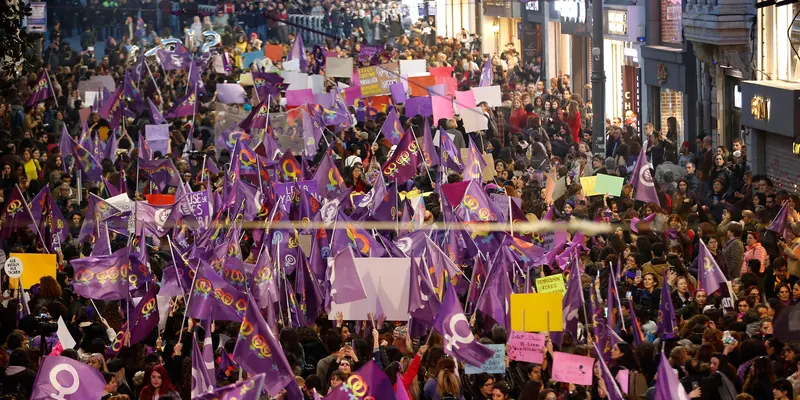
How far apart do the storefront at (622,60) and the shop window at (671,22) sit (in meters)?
0.77

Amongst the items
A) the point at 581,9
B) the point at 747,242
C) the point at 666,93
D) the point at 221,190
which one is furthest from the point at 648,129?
the point at 581,9

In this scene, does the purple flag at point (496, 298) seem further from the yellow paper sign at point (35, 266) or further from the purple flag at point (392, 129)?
the purple flag at point (392, 129)

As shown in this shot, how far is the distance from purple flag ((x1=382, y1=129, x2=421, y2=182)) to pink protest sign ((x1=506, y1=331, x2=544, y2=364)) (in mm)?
9102

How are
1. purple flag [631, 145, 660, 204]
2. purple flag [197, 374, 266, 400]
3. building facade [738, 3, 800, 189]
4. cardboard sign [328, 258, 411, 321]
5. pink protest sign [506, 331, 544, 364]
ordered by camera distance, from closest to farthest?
purple flag [197, 374, 266, 400] < pink protest sign [506, 331, 544, 364] < cardboard sign [328, 258, 411, 321] < purple flag [631, 145, 660, 204] < building facade [738, 3, 800, 189]

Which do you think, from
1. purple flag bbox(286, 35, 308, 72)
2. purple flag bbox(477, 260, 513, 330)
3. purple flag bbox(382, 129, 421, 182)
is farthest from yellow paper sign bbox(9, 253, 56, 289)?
purple flag bbox(286, 35, 308, 72)

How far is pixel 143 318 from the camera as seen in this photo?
16219mm

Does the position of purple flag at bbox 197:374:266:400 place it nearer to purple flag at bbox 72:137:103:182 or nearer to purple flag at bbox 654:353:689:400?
purple flag at bbox 654:353:689:400

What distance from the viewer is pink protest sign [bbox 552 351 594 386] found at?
526 inches

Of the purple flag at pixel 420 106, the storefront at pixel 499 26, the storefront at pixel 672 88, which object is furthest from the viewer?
the storefront at pixel 499 26

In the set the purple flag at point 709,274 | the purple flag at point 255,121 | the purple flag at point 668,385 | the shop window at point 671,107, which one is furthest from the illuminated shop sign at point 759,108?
the purple flag at point 668,385

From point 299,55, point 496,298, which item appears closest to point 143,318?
point 496,298

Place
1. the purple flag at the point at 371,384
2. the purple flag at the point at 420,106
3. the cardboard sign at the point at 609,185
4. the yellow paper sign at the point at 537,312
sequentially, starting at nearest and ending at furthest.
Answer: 1. the purple flag at the point at 371,384
2. the yellow paper sign at the point at 537,312
3. the cardboard sign at the point at 609,185
4. the purple flag at the point at 420,106

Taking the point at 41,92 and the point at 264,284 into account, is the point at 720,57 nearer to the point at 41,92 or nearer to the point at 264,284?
the point at 41,92

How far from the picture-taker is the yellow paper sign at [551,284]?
15.8 m
